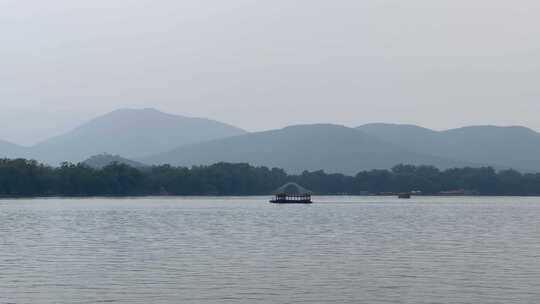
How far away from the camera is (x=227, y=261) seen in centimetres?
5262

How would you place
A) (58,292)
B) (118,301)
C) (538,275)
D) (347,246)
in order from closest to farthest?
(118,301), (58,292), (538,275), (347,246)

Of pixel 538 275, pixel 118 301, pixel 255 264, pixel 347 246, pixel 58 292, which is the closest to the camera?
pixel 118 301

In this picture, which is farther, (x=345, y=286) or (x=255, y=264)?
(x=255, y=264)

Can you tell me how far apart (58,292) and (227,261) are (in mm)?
14425

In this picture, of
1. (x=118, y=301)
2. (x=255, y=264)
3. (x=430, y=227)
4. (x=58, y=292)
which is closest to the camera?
(x=118, y=301)

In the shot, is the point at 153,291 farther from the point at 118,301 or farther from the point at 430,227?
the point at 430,227

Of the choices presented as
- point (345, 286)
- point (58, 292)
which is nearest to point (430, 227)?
point (345, 286)

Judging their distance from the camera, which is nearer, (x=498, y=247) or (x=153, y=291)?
(x=153, y=291)

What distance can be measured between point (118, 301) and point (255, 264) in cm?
1489

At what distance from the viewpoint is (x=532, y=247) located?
212 ft

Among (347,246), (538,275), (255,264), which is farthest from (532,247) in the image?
(255,264)

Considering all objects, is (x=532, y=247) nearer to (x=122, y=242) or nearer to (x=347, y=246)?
(x=347, y=246)

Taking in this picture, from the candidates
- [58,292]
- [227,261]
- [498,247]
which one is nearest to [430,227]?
[498,247]

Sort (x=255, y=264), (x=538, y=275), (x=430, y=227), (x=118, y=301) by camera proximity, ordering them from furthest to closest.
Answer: (x=430, y=227) → (x=255, y=264) → (x=538, y=275) → (x=118, y=301)
